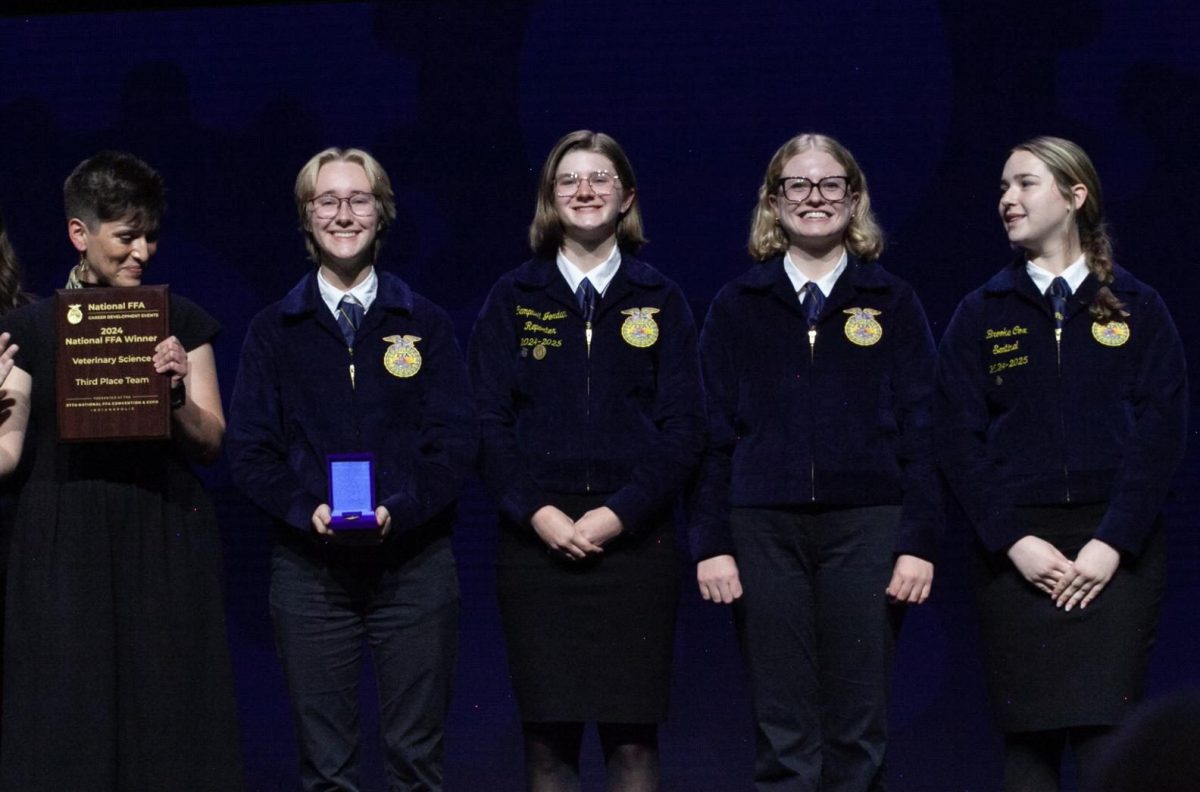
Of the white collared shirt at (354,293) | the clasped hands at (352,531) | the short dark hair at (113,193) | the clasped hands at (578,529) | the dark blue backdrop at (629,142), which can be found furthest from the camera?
the dark blue backdrop at (629,142)

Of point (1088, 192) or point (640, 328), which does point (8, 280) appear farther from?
point (1088, 192)

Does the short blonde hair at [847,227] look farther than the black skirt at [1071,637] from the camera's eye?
Yes

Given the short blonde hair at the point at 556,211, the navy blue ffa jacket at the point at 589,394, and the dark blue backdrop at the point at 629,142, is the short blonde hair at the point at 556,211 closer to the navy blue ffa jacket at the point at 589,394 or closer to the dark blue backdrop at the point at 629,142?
the navy blue ffa jacket at the point at 589,394

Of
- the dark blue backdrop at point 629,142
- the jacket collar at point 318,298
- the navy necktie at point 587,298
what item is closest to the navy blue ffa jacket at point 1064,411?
the navy necktie at point 587,298

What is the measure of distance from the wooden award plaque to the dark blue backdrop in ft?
6.13

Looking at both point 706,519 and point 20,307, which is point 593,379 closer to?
point 706,519

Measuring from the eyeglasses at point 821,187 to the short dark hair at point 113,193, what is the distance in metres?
1.59

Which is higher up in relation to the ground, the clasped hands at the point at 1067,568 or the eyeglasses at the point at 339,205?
the eyeglasses at the point at 339,205

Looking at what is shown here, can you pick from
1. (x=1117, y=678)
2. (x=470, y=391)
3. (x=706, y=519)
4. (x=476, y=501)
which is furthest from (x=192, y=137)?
(x=1117, y=678)

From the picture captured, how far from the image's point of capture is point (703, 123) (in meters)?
5.09

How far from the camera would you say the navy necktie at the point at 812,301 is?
4.01 m

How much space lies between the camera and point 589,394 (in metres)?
3.92

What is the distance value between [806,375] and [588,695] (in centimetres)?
97

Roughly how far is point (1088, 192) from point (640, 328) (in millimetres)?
1208
